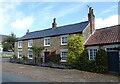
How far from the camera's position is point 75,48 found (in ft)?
64.4

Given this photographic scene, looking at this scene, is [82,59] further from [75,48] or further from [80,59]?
[75,48]

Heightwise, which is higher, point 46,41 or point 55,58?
point 46,41

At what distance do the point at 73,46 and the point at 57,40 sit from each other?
16.8 ft

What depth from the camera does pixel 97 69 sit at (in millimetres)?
16234

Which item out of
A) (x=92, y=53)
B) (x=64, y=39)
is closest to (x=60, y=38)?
(x=64, y=39)

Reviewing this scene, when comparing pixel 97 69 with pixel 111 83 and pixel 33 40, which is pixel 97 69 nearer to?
pixel 111 83

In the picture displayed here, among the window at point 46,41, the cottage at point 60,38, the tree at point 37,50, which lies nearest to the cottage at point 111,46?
the cottage at point 60,38

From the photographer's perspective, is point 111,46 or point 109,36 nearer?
point 111,46

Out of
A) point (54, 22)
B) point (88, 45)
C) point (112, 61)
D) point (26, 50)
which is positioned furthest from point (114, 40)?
point (26, 50)

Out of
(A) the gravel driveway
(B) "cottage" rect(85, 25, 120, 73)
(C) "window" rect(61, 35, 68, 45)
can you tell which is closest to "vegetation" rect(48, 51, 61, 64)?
(C) "window" rect(61, 35, 68, 45)

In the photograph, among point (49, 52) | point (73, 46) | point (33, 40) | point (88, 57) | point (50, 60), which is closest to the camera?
point (88, 57)

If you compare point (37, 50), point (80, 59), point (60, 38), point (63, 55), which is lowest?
point (80, 59)

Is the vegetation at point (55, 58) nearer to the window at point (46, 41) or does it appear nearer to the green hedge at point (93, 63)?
the green hedge at point (93, 63)

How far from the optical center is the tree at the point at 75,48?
1948cm
